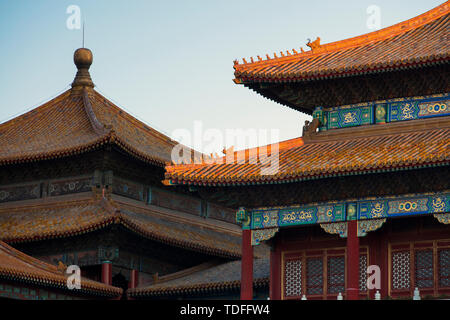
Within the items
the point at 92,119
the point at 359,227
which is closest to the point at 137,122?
the point at 92,119

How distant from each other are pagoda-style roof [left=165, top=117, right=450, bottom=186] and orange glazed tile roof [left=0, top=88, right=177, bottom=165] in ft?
22.7

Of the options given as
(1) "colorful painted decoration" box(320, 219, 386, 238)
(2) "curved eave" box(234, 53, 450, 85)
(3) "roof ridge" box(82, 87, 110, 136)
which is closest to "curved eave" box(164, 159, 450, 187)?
(1) "colorful painted decoration" box(320, 219, 386, 238)

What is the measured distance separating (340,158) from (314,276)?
10.9ft

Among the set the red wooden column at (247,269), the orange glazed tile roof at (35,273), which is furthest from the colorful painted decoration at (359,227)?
the orange glazed tile roof at (35,273)

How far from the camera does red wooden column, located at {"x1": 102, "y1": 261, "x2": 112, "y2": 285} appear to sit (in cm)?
3953

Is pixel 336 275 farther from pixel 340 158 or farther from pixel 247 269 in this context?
pixel 340 158

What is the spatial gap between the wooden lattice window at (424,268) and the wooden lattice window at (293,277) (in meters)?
3.37

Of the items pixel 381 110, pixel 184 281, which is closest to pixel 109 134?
pixel 184 281

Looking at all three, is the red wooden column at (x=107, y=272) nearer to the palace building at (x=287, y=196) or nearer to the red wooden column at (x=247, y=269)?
the palace building at (x=287, y=196)

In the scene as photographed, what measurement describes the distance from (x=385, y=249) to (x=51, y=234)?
11937 mm

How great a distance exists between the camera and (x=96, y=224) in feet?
130

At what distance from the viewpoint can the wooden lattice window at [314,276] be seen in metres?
34.2

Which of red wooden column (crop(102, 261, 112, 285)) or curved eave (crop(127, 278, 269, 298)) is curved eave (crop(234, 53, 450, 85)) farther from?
red wooden column (crop(102, 261, 112, 285))

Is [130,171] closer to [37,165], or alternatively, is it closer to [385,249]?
Result: [37,165]
